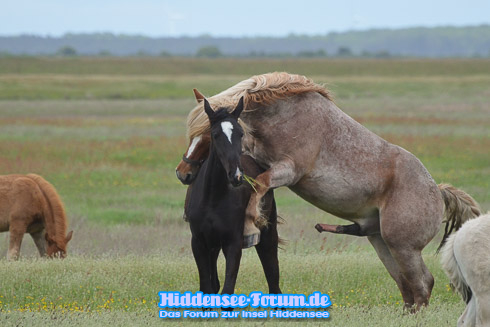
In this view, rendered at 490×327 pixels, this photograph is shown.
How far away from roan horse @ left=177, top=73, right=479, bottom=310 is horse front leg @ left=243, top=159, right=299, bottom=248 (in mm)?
31

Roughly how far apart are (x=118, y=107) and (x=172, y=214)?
2695 cm

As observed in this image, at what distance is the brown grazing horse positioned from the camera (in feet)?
39.4

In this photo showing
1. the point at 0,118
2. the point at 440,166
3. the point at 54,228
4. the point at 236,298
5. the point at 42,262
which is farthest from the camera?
the point at 0,118

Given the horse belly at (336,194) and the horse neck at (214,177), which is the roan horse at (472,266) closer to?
the horse belly at (336,194)

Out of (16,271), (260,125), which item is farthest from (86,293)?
(260,125)

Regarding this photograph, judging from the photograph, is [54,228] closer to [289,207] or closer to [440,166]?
[289,207]

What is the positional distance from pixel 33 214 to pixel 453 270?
7.47 metres

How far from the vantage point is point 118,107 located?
42.0 meters

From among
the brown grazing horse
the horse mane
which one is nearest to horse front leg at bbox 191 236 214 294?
the horse mane

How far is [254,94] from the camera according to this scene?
8.27 meters

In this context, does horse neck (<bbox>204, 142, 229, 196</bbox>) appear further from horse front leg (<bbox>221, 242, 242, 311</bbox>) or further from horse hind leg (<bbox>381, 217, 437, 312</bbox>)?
horse hind leg (<bbox>381, 217, 437, 312</bbox>)

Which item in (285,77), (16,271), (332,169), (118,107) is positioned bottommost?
(118,107)

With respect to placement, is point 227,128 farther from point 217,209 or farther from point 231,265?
point 231,265

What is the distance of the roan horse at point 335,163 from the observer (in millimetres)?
8195
